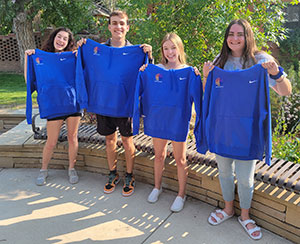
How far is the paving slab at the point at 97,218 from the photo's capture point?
285cm

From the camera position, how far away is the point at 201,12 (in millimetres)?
4359

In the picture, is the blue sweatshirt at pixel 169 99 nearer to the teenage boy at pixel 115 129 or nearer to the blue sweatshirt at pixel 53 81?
the teenage boy at pixel 115 129

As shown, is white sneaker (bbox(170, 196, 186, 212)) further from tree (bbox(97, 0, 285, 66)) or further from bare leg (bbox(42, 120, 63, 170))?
tree (bbox(97, 0, 285, 66))

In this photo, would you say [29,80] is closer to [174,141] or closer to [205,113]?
[174,141]

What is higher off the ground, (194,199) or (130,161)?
(130,161)

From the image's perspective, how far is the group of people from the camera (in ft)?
8.43

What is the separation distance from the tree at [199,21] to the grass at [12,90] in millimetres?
3449

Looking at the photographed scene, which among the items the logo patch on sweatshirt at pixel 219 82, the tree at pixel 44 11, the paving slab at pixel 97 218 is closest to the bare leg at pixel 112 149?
the paving slab at pixel 97 218

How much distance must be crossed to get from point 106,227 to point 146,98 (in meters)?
1.30

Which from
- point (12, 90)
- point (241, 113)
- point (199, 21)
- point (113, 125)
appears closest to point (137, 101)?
point (113, 125)

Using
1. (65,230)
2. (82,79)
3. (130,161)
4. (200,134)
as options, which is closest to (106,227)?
(65,230)

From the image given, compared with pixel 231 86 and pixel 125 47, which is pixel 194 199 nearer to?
pixel 231 86

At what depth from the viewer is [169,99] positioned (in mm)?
2977

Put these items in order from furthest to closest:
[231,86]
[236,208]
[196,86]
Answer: [236,208] < [196,86] < [231,86]
